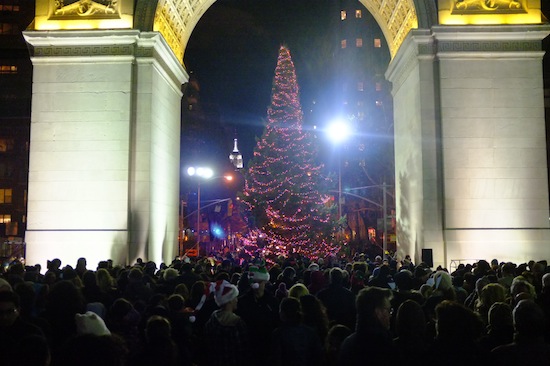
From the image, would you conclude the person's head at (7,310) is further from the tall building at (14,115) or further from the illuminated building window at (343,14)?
the illuminated building window at (343,14)

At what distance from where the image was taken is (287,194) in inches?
1329

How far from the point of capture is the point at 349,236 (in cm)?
6391

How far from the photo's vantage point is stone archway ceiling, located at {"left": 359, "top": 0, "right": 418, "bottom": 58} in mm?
→ 25328

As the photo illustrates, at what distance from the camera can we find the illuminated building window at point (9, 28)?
68.7 metres

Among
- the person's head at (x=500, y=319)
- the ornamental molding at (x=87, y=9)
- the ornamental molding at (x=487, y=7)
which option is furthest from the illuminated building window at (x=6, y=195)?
the person's head at (x=500, y=319)

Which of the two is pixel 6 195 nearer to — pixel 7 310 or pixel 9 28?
pixel 9 28

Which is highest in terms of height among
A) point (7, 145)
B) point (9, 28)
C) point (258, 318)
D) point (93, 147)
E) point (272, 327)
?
point (9, 28)

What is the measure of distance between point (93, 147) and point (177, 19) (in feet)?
25.1

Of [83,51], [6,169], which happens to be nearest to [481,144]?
[83,51]

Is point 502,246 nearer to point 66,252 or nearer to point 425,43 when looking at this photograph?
point 425,43

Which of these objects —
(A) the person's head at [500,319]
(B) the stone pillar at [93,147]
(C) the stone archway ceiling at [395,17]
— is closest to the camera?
(A) the person's head at [500,319]

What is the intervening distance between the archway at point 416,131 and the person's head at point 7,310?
16882 millimetres

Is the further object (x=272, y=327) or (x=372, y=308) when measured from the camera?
(x=272, y=327)

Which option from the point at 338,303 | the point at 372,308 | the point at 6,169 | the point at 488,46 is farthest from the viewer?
the point at 6,169
